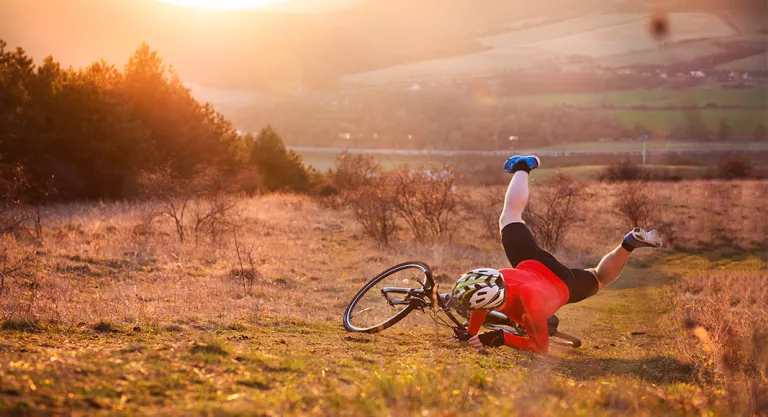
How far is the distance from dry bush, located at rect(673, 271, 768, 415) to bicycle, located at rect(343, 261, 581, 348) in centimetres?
146

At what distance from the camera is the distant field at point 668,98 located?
111 m

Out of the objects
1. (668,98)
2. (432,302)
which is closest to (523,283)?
(432,302)

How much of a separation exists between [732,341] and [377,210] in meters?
13.1

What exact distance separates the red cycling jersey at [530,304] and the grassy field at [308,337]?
28 centimetres

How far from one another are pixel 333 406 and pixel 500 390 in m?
1.37

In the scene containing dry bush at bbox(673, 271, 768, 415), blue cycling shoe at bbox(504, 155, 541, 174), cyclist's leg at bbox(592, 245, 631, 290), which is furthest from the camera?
blue cycling shoe at bbox(504, 155, 541, 174)

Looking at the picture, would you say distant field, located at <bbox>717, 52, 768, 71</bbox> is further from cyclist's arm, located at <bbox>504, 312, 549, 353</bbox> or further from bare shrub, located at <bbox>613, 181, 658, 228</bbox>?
cyclist's arm, located at <bbox>504, 312, 549, 353</bbox>

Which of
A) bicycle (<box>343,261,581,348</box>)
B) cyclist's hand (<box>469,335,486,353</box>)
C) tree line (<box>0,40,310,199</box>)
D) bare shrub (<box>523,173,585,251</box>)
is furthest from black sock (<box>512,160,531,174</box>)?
tree line (<box>0,40,310,199</box>)

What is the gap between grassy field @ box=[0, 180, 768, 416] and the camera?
4.24 metres

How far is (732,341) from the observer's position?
7844mm

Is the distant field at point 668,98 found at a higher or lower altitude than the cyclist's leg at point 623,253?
higher

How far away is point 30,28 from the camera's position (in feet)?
390

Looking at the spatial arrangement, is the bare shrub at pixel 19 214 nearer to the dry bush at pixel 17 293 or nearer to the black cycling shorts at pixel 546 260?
the dry bush at pixel 17 293

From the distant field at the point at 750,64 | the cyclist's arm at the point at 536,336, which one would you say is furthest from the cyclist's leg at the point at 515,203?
the distant field at the point at 750,64
